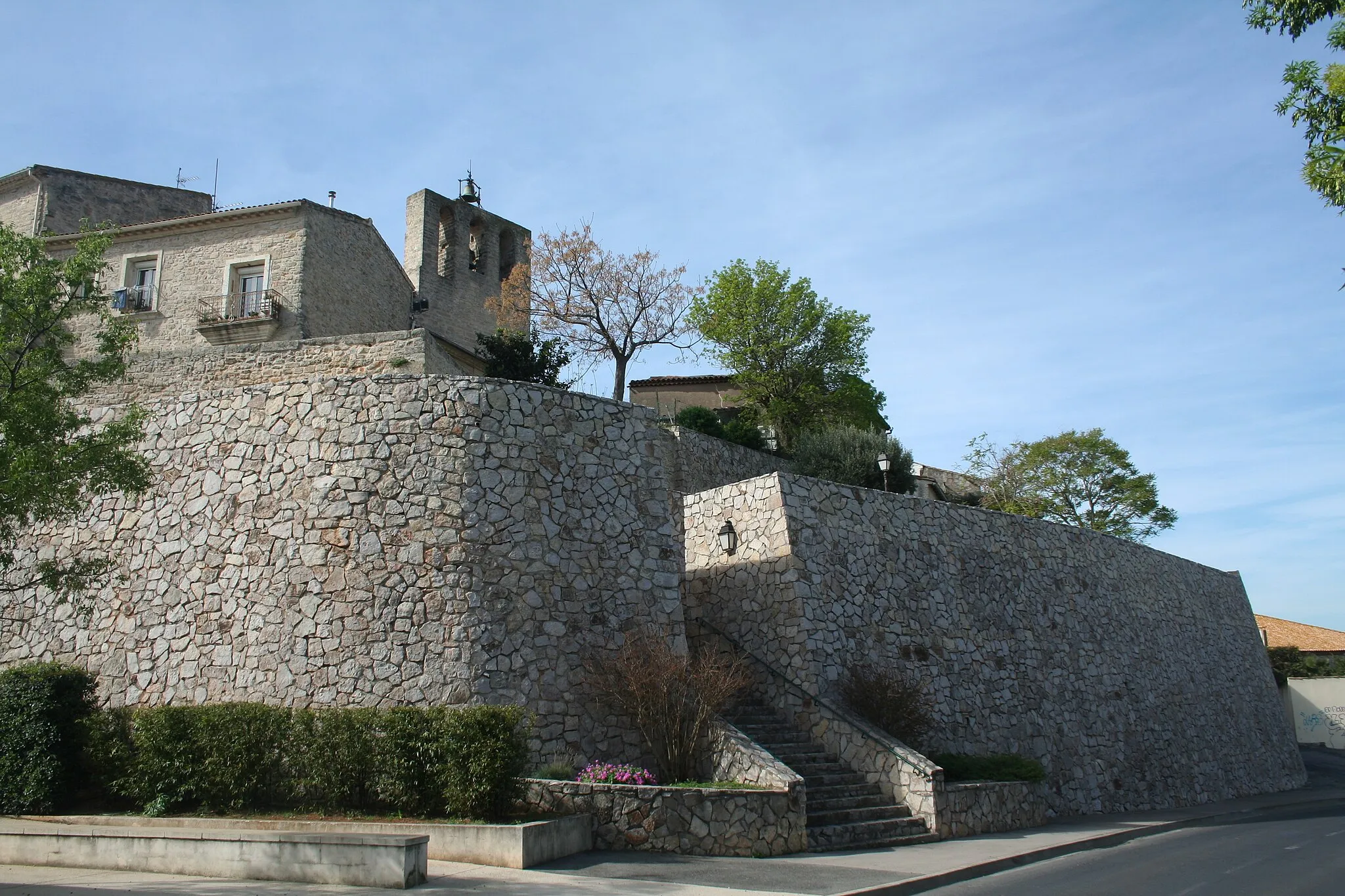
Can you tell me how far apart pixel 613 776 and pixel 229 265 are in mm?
19818

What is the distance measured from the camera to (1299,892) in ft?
33.7

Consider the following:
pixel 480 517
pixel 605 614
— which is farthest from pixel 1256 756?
pixel 480 517

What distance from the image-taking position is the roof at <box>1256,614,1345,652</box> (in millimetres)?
46562

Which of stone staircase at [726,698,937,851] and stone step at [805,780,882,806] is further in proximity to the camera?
stone step at [805,780,882,806]

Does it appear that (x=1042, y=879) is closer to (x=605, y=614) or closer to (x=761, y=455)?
(x=605, y=614)

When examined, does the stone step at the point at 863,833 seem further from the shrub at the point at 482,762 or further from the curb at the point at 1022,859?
the shrub at the point at 482,762

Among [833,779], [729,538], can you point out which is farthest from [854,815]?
[729,538]

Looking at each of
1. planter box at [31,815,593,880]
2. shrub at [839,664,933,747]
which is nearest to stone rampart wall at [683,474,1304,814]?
shrub at [839,664,933,747]

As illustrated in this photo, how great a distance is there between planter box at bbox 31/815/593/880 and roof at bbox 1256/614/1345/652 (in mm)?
44200

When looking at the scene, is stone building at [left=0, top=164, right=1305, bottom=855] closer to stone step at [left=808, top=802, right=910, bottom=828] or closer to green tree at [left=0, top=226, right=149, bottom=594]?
stone step at [left=808, top=802, right=910, bottom=828]

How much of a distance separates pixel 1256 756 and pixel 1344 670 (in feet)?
61.9

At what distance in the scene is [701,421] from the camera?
28125mm

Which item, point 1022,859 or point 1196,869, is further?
point 1022,859

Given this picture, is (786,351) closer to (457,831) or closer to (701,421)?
(701,421)
